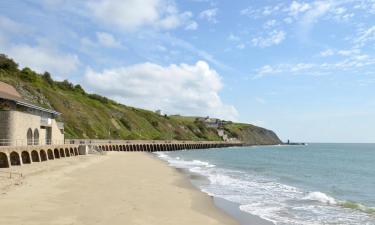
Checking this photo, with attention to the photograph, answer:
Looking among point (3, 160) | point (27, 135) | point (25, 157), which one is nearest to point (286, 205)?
point (3, 160)

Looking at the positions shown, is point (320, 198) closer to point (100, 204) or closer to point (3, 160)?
point (100, 204)

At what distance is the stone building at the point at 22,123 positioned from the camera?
3662 cm

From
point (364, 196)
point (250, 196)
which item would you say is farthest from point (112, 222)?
point (364, 196)

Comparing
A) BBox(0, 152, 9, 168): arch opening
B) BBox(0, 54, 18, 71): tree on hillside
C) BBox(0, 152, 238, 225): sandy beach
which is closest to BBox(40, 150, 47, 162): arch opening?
BBox(0, 152, 9, 168): arch opening

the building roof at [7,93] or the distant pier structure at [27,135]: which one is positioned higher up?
the building roof at [7,93]

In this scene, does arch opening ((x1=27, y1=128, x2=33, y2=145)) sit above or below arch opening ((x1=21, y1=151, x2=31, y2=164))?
above

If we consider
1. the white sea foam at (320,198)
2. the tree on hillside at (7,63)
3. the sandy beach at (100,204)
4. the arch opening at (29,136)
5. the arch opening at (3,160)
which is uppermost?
the tree on hillside at (7,63)

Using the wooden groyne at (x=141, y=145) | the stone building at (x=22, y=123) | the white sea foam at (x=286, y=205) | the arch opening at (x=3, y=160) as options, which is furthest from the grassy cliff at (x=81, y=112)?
the white sea foam at (x=286, y=205)

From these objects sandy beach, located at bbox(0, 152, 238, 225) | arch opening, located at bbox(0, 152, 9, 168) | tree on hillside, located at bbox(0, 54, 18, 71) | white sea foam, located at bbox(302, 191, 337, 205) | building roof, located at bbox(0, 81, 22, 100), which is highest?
tree on hillside, located at bbox(0, 54, 18, 71)

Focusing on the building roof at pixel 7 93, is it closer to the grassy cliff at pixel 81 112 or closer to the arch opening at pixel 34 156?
the arch opening at pixel 34 156

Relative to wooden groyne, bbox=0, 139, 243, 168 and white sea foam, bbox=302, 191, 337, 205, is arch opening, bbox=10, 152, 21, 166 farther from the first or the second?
white sea foam, bbox=302, 191, 337, 205

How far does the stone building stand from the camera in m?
36.6

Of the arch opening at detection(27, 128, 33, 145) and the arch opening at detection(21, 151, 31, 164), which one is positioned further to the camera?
the arch opening at detection(27, 128, 33, 145)

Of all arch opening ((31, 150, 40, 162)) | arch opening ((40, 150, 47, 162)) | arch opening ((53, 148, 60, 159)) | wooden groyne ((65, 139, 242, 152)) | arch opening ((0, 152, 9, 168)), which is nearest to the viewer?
arch opening ((0, 152, 9, 168))
